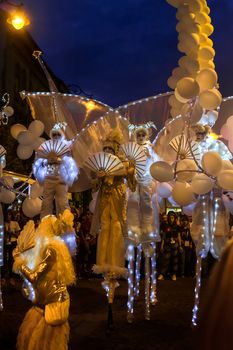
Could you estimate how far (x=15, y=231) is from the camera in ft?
29.8

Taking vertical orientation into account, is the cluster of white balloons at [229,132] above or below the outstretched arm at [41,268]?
above

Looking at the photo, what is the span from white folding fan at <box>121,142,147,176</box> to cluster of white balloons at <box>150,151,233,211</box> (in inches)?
16.2

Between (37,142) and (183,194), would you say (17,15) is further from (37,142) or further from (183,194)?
(183,194)

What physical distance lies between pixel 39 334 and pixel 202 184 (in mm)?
2610

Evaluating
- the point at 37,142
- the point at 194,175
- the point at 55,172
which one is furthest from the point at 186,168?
the point at 37,142

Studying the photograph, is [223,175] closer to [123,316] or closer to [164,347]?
[164,347]

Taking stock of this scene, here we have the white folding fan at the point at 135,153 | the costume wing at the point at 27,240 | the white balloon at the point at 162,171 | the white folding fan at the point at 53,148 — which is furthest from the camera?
the white folding fan at the point at 53,148

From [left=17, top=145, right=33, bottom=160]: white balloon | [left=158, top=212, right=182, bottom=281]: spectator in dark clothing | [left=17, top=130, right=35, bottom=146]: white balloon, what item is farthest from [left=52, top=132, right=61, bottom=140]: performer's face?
[left=158, top=212, right=182, bottom=281]: spectator in dark clothing

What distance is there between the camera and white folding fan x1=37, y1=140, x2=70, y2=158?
6.34 metres

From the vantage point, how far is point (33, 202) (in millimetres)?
6910

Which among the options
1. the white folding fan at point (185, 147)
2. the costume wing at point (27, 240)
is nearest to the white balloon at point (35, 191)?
the white folding fan at point (185, 147)

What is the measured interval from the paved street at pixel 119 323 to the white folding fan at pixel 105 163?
1.83 metres

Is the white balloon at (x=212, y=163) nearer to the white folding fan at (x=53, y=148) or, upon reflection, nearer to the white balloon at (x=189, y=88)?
the white balloon at (x=189, y=88)

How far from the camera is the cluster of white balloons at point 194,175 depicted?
4984mm
